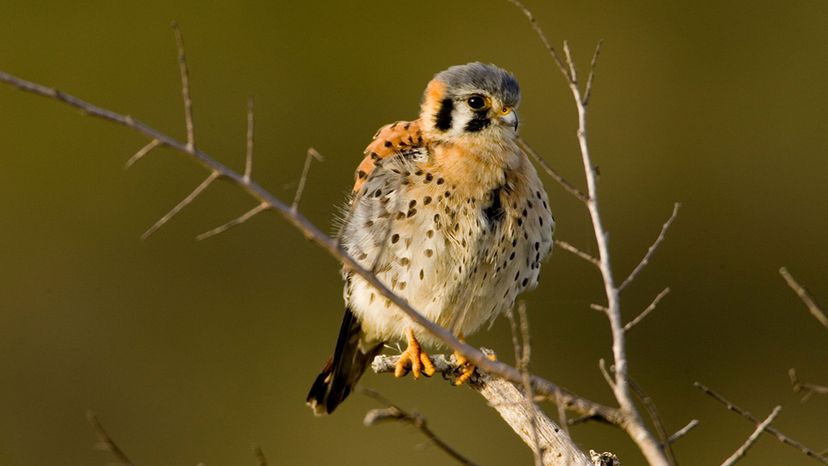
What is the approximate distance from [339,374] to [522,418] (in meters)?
1.06

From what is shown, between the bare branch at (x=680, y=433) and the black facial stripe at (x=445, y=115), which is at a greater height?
the bare branch at (x=680, y=433)

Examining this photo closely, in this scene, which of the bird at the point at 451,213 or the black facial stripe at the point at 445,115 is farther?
the black facial stripe at the point at 445,115

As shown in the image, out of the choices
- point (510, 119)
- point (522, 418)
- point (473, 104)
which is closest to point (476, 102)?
point (473, 104)

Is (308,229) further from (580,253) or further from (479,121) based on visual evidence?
(479,121)

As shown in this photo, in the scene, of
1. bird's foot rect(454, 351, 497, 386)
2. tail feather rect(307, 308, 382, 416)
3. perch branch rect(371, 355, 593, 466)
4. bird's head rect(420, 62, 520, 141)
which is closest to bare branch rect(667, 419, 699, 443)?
perch branch rect(371, 355, 593, 466)

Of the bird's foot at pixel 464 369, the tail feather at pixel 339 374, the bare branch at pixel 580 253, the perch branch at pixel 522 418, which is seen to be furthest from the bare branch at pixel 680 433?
the tail feather at pixel 339 374

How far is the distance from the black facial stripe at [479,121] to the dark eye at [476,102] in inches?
0.7

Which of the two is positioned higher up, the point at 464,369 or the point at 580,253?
the point at 580,253

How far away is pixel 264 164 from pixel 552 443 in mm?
4979

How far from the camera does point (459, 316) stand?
3.62m

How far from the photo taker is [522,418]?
3.05 m

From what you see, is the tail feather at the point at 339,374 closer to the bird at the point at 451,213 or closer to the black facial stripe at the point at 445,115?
the bird at the point at 451,213

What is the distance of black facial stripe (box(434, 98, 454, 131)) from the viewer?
11.7ft

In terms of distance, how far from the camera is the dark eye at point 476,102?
11.6ft
